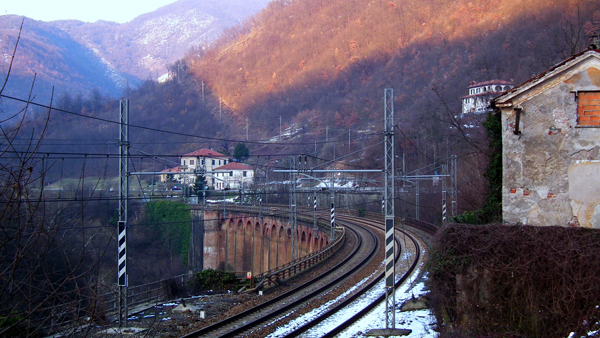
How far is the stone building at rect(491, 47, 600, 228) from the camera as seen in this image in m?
11.3

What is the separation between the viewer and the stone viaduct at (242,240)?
51.9 m

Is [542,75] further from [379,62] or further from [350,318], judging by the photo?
[379,62]

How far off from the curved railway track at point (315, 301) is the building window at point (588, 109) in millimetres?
7476

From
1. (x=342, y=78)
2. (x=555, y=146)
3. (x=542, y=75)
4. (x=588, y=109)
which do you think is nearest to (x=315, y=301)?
(x=555, y=146)

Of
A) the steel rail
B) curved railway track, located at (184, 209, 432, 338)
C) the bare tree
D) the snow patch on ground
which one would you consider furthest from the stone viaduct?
the bare tree

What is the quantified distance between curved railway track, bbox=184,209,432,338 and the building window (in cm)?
748

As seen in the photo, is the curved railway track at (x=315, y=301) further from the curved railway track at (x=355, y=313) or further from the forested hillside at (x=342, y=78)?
the forested hillside at (x=342, y=78)

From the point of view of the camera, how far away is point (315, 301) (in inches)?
683

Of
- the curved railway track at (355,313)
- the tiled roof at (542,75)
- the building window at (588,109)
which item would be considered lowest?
the curved railway track at (355,313)

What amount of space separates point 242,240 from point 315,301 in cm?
4350

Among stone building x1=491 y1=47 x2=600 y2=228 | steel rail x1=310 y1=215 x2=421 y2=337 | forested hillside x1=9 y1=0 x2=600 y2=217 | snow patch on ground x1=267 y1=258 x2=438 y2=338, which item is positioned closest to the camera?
stone building x1=491 y1=47 x2=600 y2=228

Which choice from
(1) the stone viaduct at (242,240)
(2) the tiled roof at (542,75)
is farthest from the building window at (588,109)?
(1) the stone viaduct at (242,240)

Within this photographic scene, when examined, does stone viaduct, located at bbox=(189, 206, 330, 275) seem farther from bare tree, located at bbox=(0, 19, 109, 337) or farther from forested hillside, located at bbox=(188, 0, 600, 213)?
bare tree, located at bbox=(0, 19, 109, 337)

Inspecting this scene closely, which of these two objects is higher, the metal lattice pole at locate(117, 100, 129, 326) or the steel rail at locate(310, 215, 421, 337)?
the metal lattice pole at locate(117, 100, 129, 326)
